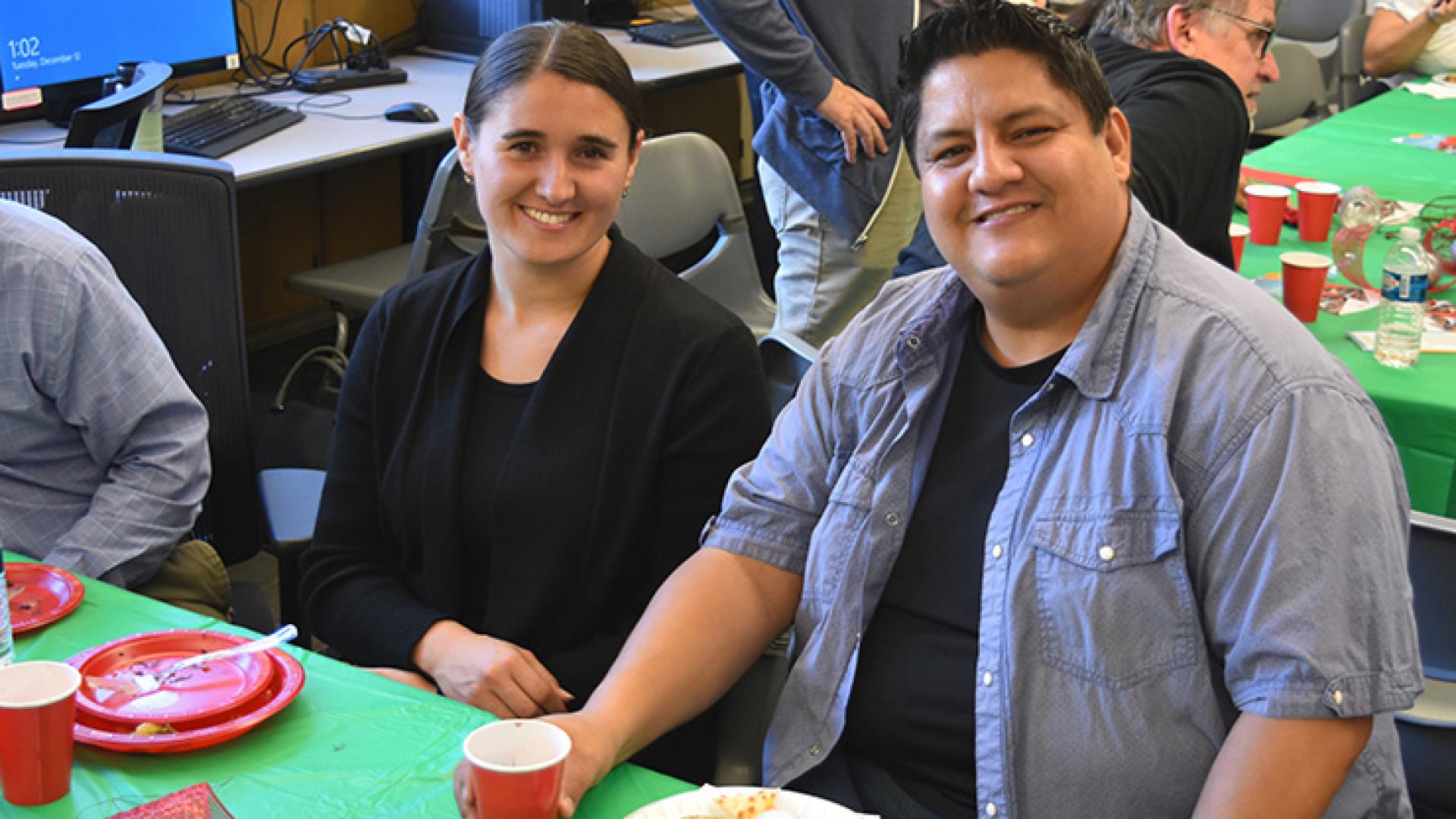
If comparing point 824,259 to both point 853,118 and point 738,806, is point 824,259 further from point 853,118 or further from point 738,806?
point 738,806

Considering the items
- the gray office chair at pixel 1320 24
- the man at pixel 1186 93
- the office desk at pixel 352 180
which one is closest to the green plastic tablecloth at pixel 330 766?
the man at pixel 1186 93

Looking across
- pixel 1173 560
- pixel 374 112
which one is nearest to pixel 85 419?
pixel 1173 560

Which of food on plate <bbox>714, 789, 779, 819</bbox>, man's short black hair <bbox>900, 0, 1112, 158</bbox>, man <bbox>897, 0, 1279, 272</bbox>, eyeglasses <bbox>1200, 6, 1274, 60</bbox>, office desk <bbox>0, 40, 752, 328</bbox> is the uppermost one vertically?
man's short black hair <bbox>900, 0, 1112, 158</bbox>

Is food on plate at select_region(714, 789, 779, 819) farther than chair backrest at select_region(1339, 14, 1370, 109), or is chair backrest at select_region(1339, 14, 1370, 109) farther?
chair backrest at select_region(1339, 14, 1370, 109)

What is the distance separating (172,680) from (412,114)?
2.41 m

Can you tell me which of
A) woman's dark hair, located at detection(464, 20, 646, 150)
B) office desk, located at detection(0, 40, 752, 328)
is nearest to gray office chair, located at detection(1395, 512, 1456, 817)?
woman's dark hair, located at detection(464, 20, 646, 150)

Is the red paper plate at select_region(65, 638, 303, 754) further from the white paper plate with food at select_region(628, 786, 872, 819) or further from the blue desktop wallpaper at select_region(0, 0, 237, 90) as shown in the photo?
the blue desktop wallpaper at select_region(0, 0, 237, 90)

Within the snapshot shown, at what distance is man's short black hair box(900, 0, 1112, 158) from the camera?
129 cm

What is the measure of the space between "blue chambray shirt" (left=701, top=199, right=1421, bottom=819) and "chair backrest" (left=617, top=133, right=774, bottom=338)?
1.51 meters

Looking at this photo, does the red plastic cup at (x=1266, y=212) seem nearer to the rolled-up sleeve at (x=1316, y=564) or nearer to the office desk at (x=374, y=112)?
the office desk at (x=374, y=112)

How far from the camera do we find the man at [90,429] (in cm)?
167

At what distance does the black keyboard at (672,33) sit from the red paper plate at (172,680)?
350cm

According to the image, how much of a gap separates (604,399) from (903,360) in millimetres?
391

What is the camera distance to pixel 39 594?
4.72ft
